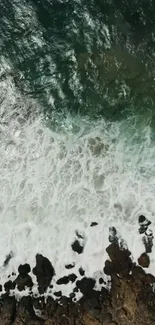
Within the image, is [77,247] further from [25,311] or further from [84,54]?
[84,54]

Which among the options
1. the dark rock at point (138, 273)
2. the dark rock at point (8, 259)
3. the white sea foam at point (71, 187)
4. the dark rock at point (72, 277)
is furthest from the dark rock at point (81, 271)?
the dark rock at point (8, 259)

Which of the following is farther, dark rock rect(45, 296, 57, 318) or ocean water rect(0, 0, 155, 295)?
ocean water rect(0, 0, 155, 295)

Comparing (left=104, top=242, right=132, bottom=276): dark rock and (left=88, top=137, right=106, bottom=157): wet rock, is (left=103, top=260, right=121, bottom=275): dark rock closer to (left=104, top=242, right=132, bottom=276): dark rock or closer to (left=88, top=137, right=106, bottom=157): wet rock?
(left=104, top=242, right=132, bottom=276): dark rock

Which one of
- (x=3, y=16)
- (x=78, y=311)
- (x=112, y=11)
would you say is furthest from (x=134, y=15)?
(x=78, y=311)

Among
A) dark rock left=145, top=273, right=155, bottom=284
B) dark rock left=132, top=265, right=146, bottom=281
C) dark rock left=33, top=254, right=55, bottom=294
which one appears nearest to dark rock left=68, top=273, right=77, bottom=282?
dark rock left=33, top=254, right=55, bottom=294

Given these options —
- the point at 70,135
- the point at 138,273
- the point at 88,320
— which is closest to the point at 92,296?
the point at 88,320

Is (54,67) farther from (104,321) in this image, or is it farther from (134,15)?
(104,321)
